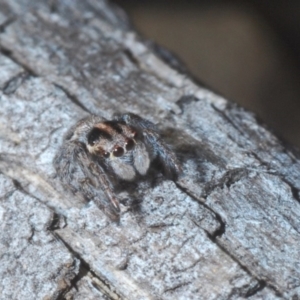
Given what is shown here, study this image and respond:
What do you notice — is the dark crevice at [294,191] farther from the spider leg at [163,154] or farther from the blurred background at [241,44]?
the blurred background at [241,44]

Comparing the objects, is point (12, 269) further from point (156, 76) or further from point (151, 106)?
point (156, 76)

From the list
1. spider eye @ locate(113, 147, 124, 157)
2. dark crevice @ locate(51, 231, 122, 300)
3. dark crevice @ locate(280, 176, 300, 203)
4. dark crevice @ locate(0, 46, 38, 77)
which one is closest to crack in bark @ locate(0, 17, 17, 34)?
dark crevice @ locate(0, 46, 38, 77)

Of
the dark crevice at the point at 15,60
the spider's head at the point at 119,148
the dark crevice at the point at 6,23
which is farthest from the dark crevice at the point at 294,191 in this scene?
the dark crevice at the point at 6,23

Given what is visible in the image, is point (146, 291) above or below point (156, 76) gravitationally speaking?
below

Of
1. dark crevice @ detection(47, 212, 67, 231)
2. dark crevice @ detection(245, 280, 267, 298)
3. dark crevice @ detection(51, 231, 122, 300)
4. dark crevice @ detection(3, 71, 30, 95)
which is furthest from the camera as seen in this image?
dark crevice @ detection(3, 71, 30, 95)

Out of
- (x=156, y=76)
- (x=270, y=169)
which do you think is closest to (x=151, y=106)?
(x=156, y=76)

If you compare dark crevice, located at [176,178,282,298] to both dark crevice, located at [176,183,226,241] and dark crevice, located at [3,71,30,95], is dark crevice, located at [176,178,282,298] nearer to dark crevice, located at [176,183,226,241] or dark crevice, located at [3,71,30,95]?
dark crevice, located at [176,183,226,241]
